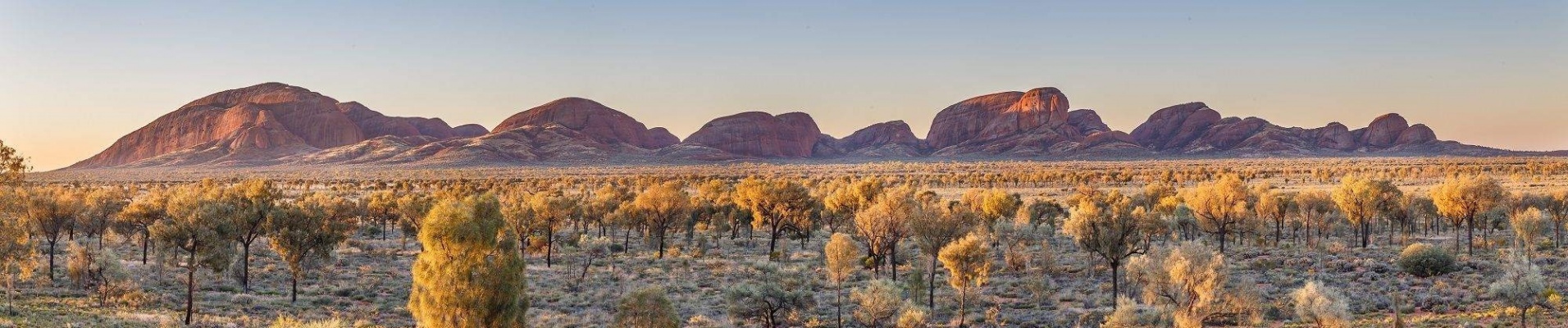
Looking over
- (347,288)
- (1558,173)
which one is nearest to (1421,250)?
(347,288)

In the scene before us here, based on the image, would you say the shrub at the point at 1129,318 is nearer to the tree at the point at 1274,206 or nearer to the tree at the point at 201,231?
the tree at the point at 201,231

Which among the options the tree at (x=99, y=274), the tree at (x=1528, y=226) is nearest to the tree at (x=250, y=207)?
the tree at (x=99, y=274)

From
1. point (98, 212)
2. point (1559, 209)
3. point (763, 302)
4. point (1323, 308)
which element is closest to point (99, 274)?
point (98, 212)

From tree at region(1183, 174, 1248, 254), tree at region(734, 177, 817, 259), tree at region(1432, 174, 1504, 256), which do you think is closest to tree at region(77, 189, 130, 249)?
tree at region(734, 177, 817, 259)

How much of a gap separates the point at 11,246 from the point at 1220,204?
4730 centimetres

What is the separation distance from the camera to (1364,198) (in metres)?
41.8

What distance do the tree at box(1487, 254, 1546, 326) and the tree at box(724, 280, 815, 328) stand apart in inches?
737

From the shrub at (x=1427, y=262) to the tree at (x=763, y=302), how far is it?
23.3m

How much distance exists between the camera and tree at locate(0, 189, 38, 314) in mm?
20500

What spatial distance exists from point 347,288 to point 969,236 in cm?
2234

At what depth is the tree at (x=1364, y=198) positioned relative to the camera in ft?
137

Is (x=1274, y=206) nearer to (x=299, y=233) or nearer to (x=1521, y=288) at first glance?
(x=1521, y=288)

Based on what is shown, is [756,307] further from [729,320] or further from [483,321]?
[483,321]

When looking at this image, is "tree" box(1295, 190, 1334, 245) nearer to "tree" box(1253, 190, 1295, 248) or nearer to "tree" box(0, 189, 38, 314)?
"tree" box(1253, 190, 1295, 248)
